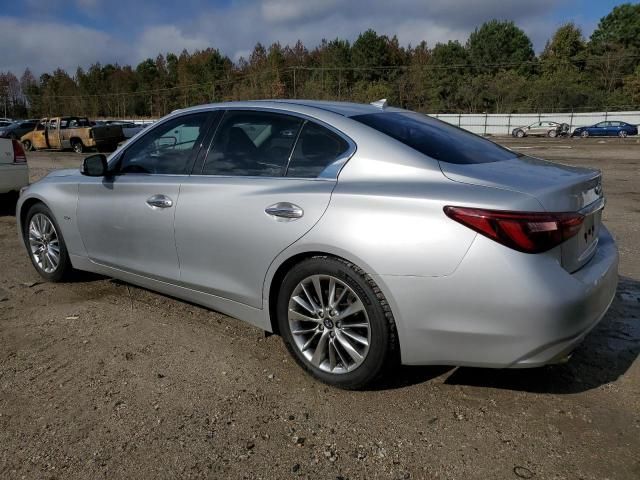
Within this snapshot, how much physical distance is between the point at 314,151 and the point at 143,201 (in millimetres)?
1363

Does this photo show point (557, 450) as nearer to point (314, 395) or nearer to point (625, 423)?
point (625, 423)

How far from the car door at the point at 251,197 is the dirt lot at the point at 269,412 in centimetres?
50

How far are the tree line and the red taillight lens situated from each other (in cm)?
5711

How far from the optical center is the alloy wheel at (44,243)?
476cm

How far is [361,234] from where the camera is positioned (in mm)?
2713

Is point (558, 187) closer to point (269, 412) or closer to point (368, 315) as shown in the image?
point (368, 315)

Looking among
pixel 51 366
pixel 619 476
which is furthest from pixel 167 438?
pixel 619 476

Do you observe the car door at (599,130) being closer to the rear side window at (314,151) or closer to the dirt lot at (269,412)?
the dirt lot at (269,412)

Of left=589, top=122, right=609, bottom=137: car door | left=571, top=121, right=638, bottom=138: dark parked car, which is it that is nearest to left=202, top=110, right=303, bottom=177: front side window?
left=571, top=121, right=638, bottom=138: dark parked car

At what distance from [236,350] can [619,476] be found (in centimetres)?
219

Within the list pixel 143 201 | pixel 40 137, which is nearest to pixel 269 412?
pixel 143 201

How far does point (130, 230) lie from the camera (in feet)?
12.8

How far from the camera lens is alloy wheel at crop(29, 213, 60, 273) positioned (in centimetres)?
476

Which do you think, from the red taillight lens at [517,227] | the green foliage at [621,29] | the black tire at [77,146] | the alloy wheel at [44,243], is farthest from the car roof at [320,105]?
the green foliage at [621,29]
